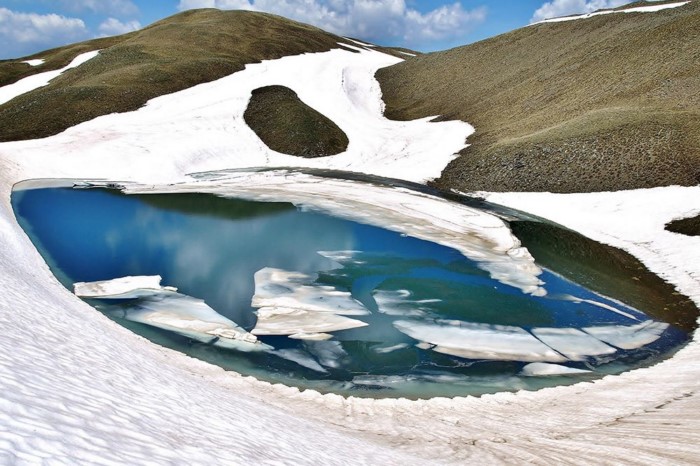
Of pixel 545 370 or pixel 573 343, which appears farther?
pixel 573 343

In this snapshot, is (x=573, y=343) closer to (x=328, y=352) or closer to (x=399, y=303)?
(x=399, y=303)

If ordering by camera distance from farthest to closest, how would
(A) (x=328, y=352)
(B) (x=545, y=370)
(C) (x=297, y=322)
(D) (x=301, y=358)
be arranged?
1. (C) (x=297, y=322)
2. (A) (x=328, y=352)
3. (B) (x=545, y=370)
4. (D) (x=301, y=358)

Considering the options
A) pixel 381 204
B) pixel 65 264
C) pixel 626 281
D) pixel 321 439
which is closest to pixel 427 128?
pixel 381 204

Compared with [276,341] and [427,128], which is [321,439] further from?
[427,128]

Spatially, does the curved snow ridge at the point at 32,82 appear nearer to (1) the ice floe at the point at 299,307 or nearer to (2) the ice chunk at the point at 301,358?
(1) the ice floe at the point at 299,307

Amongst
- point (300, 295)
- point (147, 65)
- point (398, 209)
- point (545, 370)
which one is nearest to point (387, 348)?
point (300, 295)

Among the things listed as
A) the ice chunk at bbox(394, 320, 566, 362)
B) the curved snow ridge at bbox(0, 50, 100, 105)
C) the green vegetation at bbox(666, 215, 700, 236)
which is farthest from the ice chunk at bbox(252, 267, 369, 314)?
the curved snow ridge at bbox(0, 50, 100, 105)
